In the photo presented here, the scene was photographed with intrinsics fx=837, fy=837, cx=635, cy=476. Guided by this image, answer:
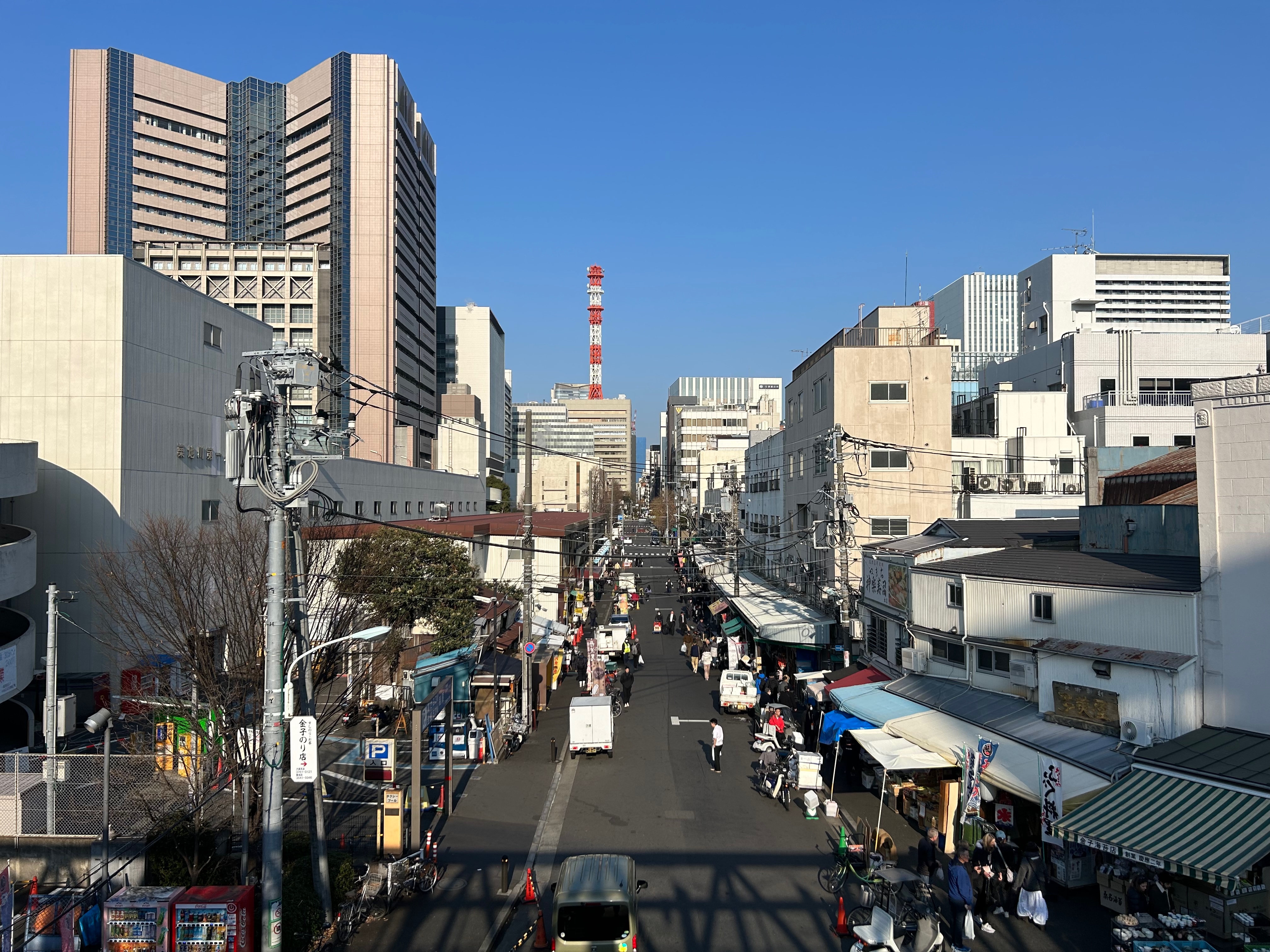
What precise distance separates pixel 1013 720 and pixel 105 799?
16.3 meters

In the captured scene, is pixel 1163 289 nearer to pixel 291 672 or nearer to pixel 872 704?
pixel 872 704

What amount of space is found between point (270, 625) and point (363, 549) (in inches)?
696

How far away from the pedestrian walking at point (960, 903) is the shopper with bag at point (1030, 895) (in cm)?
111

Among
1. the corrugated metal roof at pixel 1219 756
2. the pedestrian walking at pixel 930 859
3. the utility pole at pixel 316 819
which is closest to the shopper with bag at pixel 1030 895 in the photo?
the pedestrian walking at pixel 930 859

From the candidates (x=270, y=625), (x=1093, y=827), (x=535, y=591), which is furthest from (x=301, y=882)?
(x=535, y=591)

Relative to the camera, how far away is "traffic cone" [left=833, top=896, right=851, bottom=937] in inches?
499

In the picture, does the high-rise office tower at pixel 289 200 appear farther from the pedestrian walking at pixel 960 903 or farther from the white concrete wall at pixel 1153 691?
the pedestrian walking at pixel 960 903

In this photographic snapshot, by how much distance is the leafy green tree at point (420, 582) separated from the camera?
93.2 ft

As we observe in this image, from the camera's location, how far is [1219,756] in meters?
12.7

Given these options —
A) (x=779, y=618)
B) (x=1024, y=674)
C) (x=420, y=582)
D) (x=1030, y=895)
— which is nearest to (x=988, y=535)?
(x=779, y=618)

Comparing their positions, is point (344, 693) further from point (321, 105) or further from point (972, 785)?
point (321, 105)

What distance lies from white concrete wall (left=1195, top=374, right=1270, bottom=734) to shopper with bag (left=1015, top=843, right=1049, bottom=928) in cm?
385

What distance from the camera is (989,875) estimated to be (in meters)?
13.4

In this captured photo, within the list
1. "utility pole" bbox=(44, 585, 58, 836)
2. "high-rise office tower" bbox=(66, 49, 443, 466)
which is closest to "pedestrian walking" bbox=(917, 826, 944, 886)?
"utility pole" bbox=(44, 585, 58, 836)
